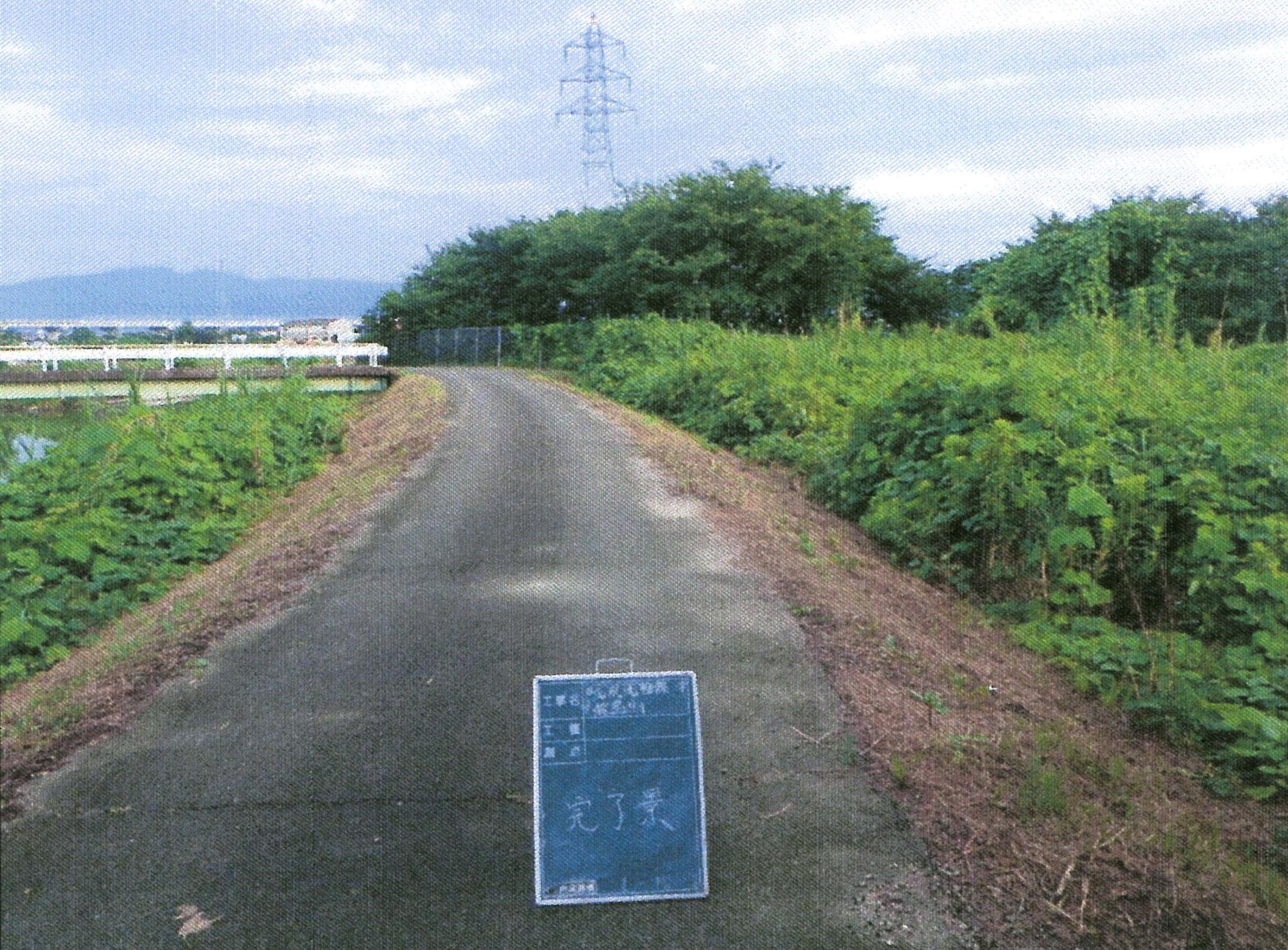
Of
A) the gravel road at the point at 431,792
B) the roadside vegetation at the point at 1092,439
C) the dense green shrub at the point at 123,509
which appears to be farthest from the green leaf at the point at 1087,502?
the dense green shrub at the point at 123,509

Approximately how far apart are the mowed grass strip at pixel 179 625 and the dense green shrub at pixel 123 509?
9.6 inches

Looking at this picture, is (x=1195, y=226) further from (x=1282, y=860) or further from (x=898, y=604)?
(x=1282, y=860)

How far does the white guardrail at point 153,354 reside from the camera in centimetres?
1992

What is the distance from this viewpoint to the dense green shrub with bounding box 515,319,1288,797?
621 cm

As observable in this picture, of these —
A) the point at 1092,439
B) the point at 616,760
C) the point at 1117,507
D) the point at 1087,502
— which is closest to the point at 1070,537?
the point at 1087,502

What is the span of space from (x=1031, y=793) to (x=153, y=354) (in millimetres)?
19552

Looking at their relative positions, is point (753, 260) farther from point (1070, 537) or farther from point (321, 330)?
point (1070, 537)

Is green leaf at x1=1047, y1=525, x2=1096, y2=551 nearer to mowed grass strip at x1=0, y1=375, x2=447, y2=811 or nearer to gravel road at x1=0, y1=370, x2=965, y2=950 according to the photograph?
gravel road at x1=0, y1=370, x2=965, y2=950

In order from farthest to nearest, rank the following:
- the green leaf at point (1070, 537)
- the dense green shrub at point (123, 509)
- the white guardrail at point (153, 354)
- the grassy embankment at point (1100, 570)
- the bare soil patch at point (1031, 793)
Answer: the white guardrail at point (153, 354) → the dense green shrub at point (123, 509) → the green leaf at point (1070, 537) → the grassy embankment at point (1100, 570) → the bare soil patch at point (1031, 793)

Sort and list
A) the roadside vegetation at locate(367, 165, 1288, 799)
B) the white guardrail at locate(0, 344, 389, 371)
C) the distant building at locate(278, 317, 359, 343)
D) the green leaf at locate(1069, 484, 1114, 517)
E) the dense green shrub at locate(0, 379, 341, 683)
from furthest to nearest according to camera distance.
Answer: the distant building at locate(278, 317, 359, 343) < the white guardrail at locate(0, 344, 389, 371) < the dense green shrub at locate(0, 379, 341, 683) < the green leaf at locate(1069, 484, 1114, 517) < the roadside vegetation at locate(367, 165, 1288, 799)

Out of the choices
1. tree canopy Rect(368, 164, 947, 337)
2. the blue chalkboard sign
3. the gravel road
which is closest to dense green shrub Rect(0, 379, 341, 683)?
the gravel road

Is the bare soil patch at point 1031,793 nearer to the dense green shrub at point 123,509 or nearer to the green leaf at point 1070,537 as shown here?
the green leaf at point 1070,537

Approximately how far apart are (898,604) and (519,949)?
461cm

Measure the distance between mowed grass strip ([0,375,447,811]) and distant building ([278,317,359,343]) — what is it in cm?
1497
